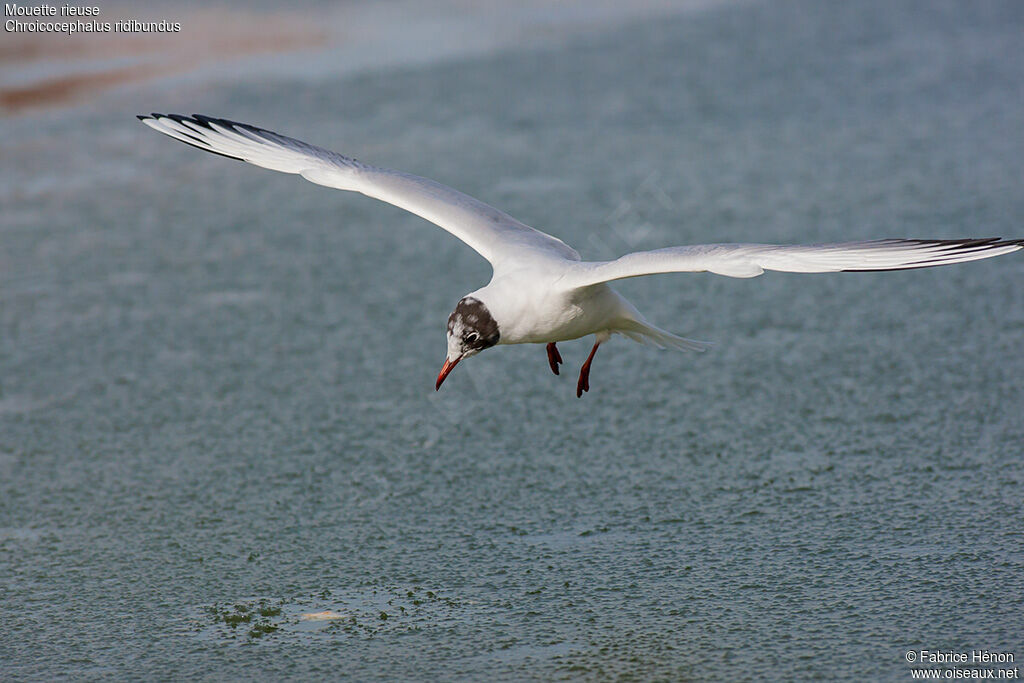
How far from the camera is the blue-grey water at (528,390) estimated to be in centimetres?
305

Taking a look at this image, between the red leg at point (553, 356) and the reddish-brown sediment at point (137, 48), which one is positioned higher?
the reddish-brown sediment at point (137, 48)

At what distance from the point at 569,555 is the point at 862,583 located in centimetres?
69

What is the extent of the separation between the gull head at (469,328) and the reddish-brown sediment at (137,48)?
4344 millimetres

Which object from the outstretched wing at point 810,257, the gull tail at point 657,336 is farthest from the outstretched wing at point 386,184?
the outstretched wing at point 810,257

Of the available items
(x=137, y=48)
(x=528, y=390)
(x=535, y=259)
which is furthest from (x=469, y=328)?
(x=137, y=48)

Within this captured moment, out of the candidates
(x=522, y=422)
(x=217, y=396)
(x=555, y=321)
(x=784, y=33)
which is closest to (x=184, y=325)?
(x=217, y=396)

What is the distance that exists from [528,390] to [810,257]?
61.2 inches

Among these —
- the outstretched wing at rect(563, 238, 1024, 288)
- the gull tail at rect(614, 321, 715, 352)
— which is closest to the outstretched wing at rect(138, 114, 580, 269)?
the gull tail at rect(614, 321, 715, 352)

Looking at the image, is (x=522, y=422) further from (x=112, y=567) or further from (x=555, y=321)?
(x=112, y=567)

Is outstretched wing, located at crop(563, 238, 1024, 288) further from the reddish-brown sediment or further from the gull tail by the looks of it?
the reddish-brown sediment

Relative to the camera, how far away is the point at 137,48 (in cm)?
741

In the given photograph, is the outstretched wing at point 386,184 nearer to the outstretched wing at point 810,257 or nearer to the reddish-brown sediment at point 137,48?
the outstretched wing at point 810,257

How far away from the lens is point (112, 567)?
3400 millimetres

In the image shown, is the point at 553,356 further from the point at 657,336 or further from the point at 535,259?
the point at 535,259
